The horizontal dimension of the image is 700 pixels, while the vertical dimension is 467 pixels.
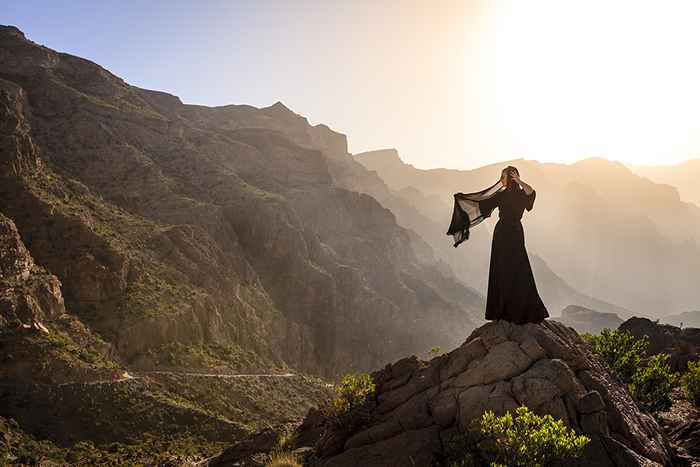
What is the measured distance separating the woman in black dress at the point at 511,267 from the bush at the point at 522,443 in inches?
141

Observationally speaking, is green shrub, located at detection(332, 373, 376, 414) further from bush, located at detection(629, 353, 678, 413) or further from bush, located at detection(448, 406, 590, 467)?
bush, located at detection(629, 353, 678, 413)

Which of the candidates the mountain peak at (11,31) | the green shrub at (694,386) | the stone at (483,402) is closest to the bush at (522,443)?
the stone at (483,402)

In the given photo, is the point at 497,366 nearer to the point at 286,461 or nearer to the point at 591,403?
the point at 591,403

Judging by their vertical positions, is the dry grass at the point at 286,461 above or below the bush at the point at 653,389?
below

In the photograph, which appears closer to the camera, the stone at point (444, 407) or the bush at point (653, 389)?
the stone at point (444, 407)

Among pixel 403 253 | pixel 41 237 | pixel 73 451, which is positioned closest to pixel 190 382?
pixel 73 451

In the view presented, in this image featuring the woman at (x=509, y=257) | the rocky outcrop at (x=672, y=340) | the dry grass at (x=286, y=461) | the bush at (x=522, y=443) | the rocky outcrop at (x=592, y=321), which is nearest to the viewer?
the bush at (x=522, y=443)

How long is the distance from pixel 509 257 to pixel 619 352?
784cm

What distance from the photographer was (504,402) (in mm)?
11586

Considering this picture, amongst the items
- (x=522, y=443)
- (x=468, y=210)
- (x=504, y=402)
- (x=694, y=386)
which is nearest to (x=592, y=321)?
(x=694, y=386)

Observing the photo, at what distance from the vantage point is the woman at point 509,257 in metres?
13.4

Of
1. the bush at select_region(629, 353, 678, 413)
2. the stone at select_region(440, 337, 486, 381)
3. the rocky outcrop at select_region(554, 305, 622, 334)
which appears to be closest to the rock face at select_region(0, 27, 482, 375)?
the rocky outcrop at select_region(554, 305, 622, 334)

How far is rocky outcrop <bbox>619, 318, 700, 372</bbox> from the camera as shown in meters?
24.8

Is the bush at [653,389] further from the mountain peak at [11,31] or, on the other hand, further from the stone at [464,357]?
the mountain peak at [11,31]
